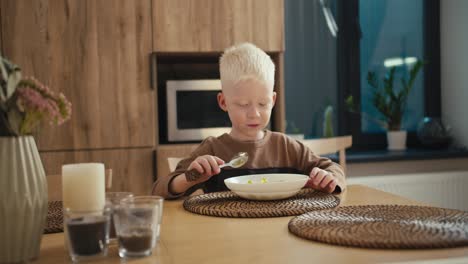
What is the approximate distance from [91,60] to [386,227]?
195 cm

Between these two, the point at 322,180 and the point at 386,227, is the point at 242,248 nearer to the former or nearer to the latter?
the point at 386,227

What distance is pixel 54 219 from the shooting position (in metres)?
1.05

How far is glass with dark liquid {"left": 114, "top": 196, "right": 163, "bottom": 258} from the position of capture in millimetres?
745

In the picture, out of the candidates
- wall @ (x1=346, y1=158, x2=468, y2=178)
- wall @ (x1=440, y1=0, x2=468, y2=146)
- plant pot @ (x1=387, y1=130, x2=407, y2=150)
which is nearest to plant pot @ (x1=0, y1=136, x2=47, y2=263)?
wall @ (x1=346, y1=158, x2=468, y2=178)

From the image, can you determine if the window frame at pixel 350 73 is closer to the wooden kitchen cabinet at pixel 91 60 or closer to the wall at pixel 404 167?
the wall at pixel 404 167

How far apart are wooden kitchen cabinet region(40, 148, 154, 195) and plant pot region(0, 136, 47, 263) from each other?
1721 millimetres

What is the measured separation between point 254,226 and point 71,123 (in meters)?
1.73

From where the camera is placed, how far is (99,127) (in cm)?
247

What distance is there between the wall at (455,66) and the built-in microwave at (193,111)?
165cm

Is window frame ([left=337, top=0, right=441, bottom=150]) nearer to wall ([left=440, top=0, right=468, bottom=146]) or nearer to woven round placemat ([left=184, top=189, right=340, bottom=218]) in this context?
wall ([left=440, top=0, right=468, bottom=146])

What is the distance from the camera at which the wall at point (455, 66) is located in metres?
3.31

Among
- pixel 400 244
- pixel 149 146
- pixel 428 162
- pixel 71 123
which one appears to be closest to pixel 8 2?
pixel 71 123

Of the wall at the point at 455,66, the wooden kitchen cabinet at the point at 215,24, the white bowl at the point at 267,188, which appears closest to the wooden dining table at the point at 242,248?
the white bowl at the point at 267,188

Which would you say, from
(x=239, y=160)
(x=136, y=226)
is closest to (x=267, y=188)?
(x=239, y=160)
